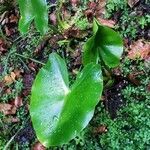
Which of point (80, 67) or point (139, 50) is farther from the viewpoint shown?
point (80, 67)

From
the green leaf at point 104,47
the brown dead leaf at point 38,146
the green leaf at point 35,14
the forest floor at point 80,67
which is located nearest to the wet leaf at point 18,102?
the forest floor at point 80,67

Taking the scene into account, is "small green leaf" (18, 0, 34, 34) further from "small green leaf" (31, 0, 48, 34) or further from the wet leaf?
the wet leaf

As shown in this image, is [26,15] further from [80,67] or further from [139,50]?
[139,50]

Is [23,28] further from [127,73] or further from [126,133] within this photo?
[126,133]

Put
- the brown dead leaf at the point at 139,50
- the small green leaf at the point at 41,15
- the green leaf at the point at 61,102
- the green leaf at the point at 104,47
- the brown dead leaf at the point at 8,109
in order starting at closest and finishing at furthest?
the green leaf at the point at 61,102 → the green leaf at the point at 104,47 → the small green leaf at the point at 41,15 → the brown dead leaf at the point at 139,50 → the brown dead leaf at the point at 8,109

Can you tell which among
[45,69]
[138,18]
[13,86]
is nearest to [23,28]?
[45,69]

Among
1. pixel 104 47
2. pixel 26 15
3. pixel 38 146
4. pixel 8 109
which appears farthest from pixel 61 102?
pixel 8 109

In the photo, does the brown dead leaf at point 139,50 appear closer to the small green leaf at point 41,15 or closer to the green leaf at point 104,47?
the green leaf at point 104,47
